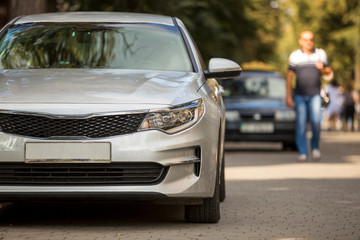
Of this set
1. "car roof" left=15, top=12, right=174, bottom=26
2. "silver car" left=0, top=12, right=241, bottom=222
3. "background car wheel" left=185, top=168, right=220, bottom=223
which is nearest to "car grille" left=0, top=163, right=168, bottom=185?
"silver car" left=0, top=12, right=241, bottom=222

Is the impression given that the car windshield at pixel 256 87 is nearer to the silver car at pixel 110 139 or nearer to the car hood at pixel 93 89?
the car hood at pixel 93 89

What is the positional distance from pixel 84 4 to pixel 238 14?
33.3 feet

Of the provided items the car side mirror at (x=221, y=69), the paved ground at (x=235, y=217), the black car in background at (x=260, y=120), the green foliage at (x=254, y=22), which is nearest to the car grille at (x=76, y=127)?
the paved ground at (x=235, y=217)

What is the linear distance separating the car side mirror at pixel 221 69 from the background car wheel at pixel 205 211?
93 cm

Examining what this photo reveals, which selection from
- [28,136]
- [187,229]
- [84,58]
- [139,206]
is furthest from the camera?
[139,206]

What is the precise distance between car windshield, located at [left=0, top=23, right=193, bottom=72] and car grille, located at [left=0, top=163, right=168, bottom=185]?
125cm

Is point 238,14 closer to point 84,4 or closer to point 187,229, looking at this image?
point 84,4

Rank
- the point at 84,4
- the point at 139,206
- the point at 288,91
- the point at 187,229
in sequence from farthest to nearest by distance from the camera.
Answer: the point at 84,4 < the point at 288,91 < the point at 139,206 < the point at 187,229

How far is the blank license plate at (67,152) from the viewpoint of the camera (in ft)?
19.6

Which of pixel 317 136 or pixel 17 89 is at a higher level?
pixel 17 89

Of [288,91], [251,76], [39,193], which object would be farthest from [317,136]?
[39,193]

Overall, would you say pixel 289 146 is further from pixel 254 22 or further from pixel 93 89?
pixel 254 22

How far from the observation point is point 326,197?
28.8 ft

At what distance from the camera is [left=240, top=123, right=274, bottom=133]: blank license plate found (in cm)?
1756
